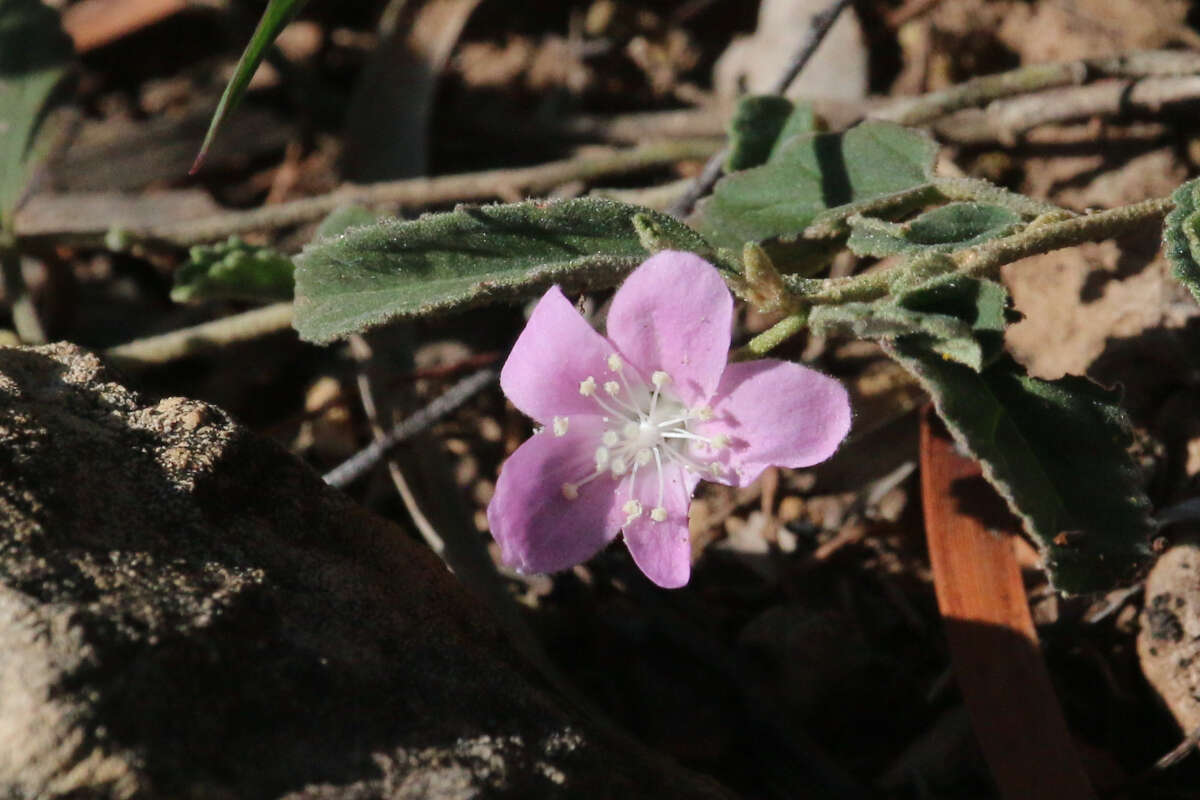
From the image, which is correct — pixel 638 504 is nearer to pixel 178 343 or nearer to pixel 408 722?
pixel 408 722

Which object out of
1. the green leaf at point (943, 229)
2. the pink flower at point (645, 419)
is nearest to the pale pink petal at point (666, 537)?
the pink flower at point (645, 419)

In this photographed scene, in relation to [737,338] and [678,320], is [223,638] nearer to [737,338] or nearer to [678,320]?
[678,320]

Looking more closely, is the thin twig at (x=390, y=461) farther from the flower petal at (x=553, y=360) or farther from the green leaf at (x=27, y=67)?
the green leaf at (x=27, y=67)

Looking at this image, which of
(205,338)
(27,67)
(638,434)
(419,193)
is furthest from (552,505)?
(27,67)

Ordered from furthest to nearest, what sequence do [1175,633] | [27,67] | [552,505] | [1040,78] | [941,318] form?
[27,67] → [1040,78] → [1175,633] → [552,505] → [941,318]

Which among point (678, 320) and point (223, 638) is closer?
point (223, 638)

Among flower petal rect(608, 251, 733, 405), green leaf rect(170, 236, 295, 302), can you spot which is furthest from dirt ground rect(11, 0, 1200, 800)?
flower petal rect(608, 251, 733, 405)

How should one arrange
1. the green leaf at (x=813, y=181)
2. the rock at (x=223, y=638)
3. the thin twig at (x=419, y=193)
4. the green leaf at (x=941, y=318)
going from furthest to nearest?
the thin twig at (x=419, y=193), the green leaf at (x=813, y=181), the green leaf at (x=941, y=318), the rock at (x=223, y=638)
